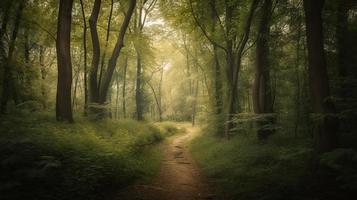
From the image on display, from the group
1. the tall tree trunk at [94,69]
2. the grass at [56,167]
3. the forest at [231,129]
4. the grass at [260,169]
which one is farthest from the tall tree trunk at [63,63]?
the grass at [260,169]

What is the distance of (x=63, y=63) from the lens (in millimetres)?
9984

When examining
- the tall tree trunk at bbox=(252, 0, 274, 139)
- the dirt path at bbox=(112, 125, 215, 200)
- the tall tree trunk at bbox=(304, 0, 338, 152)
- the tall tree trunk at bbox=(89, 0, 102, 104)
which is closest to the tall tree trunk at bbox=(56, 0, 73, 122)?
the tall tree trunk at bbox=(89, 0, 102, 104)

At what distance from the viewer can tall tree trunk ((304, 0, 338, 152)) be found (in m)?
6.37

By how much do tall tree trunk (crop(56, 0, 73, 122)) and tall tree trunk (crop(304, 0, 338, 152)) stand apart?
8.99 m

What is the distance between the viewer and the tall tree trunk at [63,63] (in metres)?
9.86

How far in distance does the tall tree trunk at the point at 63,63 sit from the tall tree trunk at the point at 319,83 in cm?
899

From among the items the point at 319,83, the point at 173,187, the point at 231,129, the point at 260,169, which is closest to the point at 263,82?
the point at 231,129

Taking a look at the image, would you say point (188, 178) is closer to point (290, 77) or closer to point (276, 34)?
point (290, 77)

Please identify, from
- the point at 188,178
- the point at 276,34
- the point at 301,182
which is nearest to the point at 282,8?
the point at 276,34

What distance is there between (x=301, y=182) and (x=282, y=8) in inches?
281

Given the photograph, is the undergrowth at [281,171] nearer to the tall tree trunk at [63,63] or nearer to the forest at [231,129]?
the forest at [231,129]

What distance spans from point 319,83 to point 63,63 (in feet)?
31.2

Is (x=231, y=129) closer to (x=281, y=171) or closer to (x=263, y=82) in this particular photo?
(x=263, y=82)

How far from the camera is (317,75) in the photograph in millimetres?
6602
